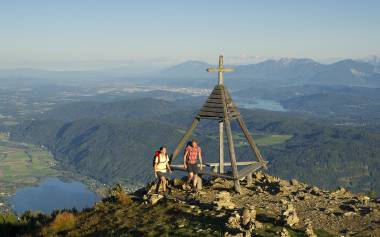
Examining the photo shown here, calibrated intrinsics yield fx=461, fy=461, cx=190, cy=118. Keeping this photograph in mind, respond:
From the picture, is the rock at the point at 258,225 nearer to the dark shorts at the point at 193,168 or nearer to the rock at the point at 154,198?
the rock at the point at 154,198

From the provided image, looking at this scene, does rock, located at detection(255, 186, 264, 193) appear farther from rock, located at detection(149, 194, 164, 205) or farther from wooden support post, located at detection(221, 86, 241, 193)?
rock, located at detection(149, 194, 164, 205)

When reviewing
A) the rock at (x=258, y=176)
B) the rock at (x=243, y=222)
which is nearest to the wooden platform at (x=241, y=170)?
the rock at (x=258, y=176)

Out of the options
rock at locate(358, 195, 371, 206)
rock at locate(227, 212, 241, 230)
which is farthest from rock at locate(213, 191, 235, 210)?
rock at locate(358, 195, 371, 206)

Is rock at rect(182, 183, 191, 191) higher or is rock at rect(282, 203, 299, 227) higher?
rock at rect(282, 203, 299, 227)

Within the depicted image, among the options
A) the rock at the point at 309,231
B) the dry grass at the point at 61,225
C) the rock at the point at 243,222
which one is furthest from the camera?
the dry grass at the point at 61,225

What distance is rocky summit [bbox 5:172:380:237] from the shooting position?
20.2 m

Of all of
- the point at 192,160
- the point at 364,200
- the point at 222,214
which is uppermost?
the point at 192,160

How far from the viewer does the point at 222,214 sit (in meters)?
21.7

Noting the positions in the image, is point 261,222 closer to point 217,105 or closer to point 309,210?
point 309,210

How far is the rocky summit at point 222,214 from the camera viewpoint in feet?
66.3

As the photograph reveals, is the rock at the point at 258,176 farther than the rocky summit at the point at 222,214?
Yes

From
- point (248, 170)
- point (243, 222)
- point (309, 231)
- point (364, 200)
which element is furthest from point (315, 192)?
point (243, 222)

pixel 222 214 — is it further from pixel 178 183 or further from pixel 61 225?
pixel 61 225

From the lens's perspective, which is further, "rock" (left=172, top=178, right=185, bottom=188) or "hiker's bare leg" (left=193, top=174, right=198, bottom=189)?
"rock" (left=172, top=178, right=185, bottom=188)
